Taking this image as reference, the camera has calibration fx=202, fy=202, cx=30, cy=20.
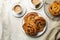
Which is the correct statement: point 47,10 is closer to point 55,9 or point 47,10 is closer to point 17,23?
point 55,9

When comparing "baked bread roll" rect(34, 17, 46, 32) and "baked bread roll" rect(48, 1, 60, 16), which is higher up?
"baked bread roll" rect(48, 1, 60, 16)

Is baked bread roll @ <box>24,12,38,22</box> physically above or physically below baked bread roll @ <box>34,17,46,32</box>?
above

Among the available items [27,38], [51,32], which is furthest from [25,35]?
[51,32]

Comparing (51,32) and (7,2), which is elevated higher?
(7,2)

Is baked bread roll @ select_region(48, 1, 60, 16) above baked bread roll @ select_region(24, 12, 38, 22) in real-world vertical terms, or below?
above

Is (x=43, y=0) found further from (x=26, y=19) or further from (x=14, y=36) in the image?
(x=14, y=36)

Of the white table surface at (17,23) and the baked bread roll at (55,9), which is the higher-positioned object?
the baked bread roll at (55,9)

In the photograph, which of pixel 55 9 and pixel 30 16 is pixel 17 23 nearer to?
pixel 30 16

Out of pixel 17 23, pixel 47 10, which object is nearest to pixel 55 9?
pixel 47 10

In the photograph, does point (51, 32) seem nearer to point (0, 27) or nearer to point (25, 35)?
point (25, 35)

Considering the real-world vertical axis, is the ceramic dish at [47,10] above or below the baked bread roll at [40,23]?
above
